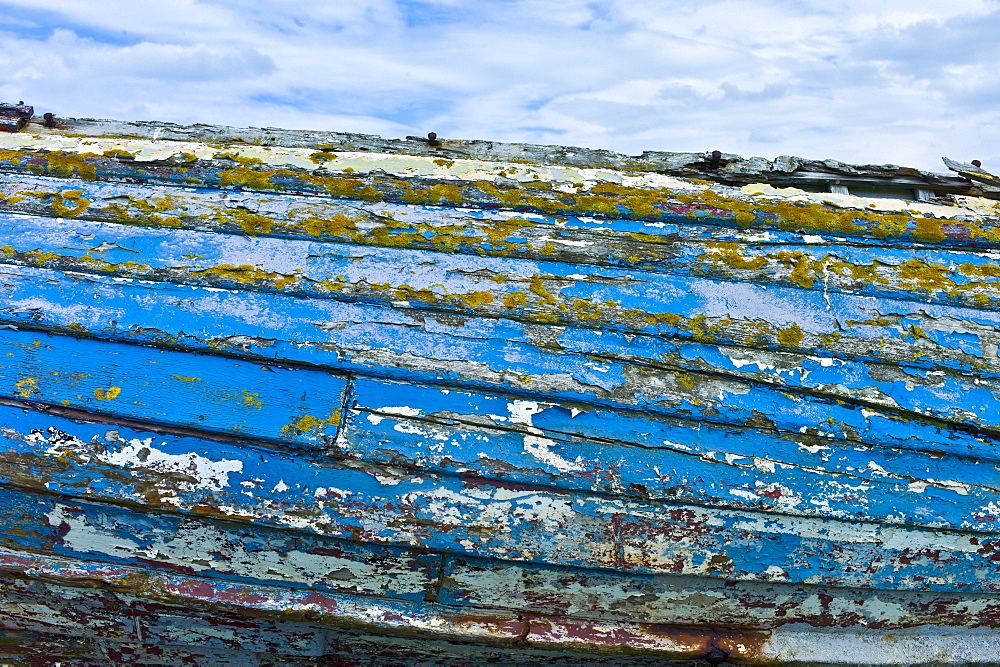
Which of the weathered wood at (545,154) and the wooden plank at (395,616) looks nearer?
the wooden plank at (395,616)

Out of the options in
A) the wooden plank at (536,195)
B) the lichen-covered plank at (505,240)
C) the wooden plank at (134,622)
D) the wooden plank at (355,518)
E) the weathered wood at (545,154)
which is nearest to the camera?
the wooden plank at (355,518)

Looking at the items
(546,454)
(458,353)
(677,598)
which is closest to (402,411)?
(458,353)

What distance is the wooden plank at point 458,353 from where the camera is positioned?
159 cm

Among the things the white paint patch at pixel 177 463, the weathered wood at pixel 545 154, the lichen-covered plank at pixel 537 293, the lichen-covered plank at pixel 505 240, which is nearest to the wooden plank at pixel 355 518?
the white paint patch at pixel 177 463

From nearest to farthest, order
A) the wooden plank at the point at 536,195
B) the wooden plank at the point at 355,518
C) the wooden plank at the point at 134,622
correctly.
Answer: the wooden plank at the point at 355,518 → the wooden plank at the point at 134,622 → the wooden plank at the point at 536,195

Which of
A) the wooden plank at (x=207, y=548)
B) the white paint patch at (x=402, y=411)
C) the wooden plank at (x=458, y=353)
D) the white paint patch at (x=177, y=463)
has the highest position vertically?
the wooden plank at (x=458, y=353)

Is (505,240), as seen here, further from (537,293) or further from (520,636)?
(520,636)

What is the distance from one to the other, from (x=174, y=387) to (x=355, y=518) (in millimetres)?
585

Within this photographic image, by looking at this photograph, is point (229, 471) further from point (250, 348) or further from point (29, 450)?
point (29, 450)

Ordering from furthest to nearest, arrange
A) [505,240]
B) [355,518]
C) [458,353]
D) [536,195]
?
1. [536,195]
2. [505,240]
3. [458,353]
4. [355,518]

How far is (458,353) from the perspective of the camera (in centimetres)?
163

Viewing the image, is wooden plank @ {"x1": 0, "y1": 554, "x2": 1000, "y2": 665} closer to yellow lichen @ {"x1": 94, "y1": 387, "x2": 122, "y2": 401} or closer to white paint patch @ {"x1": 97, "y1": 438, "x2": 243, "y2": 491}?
white paint patch @ {"x1": 97, "y1": 438, "x2": 243, "y2": 491}

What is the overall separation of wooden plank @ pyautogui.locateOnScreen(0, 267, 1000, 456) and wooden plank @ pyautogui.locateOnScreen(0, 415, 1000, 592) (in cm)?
25

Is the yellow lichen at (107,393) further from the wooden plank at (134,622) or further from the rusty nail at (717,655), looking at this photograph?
the rusty nail at (717,655)
